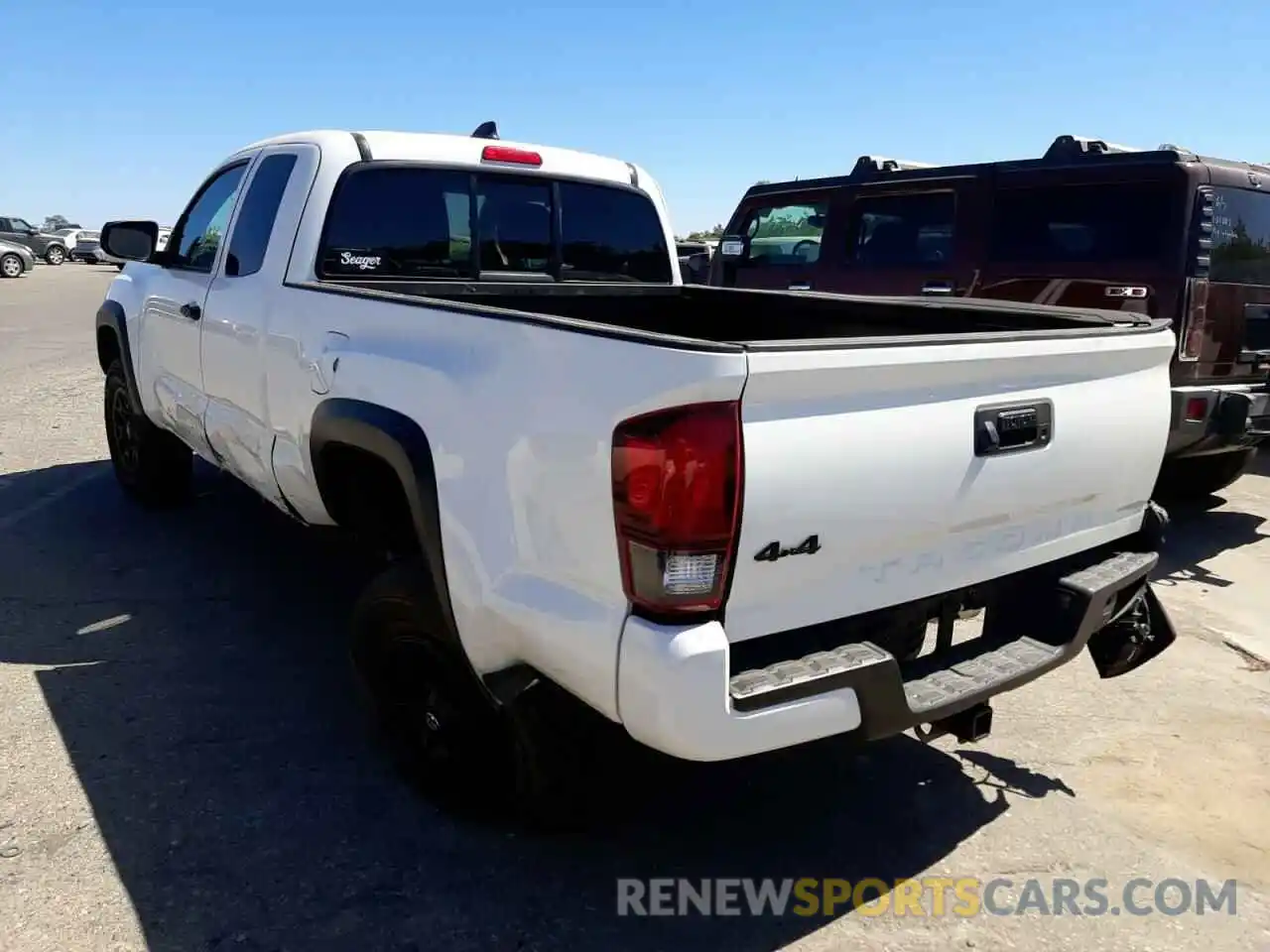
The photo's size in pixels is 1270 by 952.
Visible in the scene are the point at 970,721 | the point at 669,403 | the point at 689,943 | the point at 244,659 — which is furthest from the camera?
the point at 244,659

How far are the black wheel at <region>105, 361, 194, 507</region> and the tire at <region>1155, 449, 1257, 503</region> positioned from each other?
20.8ft

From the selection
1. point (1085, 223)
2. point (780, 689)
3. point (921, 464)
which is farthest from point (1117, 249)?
point (780, 689)

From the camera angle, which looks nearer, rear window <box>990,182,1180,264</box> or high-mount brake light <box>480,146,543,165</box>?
high-mount brake light <box>480,146,543,165</box>

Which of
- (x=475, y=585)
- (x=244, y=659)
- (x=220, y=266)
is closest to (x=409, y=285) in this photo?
(x=220, y=266)

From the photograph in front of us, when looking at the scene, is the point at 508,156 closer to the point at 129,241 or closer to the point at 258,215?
the point at 258,215

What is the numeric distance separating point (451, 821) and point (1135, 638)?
2229 millimetres

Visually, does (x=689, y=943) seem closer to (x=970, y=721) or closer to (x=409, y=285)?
(x=970, y=721)

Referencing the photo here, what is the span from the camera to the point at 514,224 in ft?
14.5

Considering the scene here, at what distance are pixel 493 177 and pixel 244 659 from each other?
225 cm

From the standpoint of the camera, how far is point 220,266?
4.32 meters

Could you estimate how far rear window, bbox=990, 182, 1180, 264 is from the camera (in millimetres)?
5926

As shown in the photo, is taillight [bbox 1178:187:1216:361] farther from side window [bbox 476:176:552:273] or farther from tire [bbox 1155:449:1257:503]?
side window [bbox 476:176:552:273]

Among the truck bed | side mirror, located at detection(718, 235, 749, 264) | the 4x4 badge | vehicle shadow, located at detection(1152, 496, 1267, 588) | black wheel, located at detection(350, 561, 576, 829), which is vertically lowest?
vehicle shadow, located at detection(1152, 496, 1267, 588)

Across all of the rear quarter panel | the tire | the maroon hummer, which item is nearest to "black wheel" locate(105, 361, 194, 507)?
the rear quarter panel
